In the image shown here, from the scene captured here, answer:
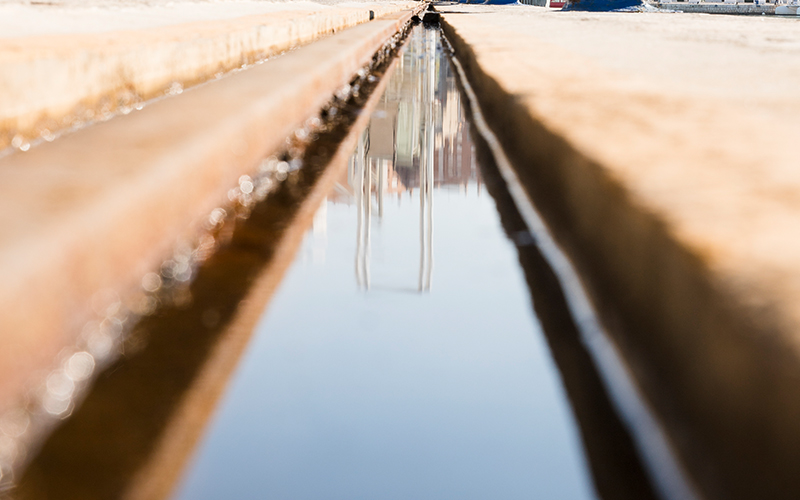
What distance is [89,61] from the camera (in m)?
2.12

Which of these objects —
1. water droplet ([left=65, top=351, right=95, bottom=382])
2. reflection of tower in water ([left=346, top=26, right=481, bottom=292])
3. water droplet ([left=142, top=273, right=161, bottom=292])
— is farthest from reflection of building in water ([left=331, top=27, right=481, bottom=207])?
water droplet ([left=65, top=351, right=95, bottom=382])

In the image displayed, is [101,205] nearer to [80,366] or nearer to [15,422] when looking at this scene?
[80,366]

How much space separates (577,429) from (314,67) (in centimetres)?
245

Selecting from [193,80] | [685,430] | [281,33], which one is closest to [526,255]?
[685,430]

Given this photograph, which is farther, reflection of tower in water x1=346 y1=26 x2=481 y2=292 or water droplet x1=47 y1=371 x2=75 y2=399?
reflection of tower in water x1=346 y1=26 x2=481 y2=292

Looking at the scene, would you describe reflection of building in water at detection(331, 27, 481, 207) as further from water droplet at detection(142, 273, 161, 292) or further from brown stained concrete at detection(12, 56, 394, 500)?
water droplet at detection(142, 273, 161, 292)

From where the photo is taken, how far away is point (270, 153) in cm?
→ 215

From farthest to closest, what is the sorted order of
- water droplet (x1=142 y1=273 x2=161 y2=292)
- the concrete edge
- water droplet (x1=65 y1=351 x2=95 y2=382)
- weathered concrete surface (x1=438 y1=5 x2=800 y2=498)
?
water droplet (x1=142 y1=273 x2=161 y2=292), water droplet (x1=65 y1=351 x2=95 y2=382), the concrete edge, weathered concrete surface (x1=438 y1=5 x2=800 y2=498)

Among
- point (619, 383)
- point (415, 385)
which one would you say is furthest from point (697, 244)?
point (415, 385)

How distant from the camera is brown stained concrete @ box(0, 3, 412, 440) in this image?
79 centimetres

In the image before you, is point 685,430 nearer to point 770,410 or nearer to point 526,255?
point 770,410

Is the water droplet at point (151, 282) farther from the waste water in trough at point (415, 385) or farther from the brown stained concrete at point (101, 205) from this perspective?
the waste water in trough at point (415, 385)

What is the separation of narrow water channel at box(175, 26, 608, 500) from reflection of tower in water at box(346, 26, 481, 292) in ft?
0.05

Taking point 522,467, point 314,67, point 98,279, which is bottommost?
point 522,467
